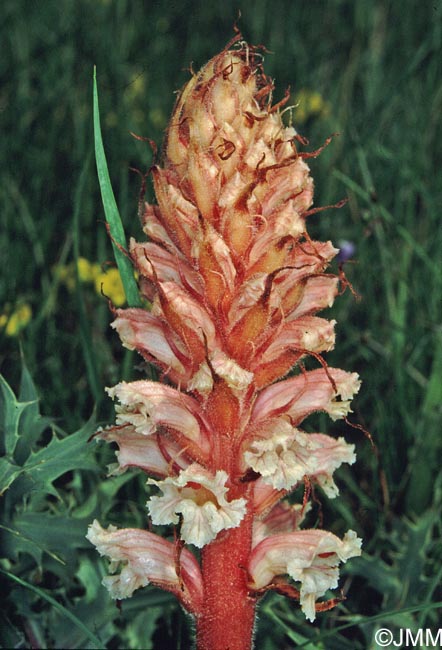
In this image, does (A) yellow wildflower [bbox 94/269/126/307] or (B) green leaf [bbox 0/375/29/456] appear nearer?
(B) green leaf [bbox 0/375/29/456]

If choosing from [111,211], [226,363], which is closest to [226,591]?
[226,363]

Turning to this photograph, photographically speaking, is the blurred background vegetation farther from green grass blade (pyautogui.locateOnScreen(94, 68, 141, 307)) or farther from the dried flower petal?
the dried flower petal

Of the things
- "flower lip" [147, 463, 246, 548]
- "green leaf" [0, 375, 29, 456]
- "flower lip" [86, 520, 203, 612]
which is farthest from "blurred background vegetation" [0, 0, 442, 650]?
"flower lip" [147, 463, 246, 548]

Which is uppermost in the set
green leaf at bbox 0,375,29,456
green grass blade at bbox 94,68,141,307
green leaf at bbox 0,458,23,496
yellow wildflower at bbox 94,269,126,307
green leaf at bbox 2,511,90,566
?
green grass blade at bbox 94,68,141,307

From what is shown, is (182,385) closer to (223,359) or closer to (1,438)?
(223,359)

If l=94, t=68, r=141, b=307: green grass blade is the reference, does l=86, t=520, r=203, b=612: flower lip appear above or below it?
below

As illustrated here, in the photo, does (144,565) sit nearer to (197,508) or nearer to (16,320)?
(197,508)
